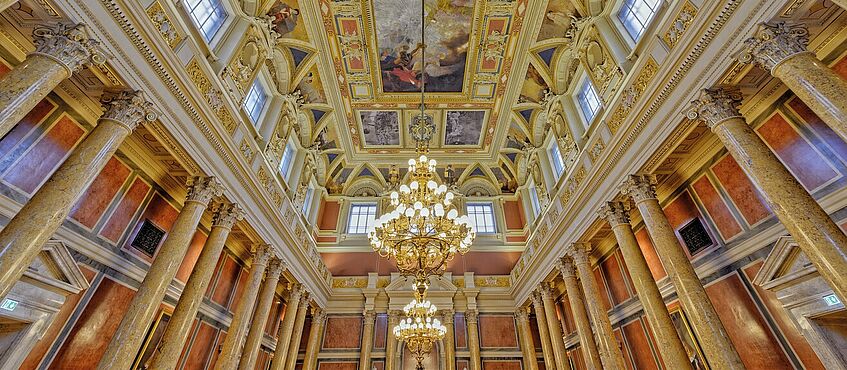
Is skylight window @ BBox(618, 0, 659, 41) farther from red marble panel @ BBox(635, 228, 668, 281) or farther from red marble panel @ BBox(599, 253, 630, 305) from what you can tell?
red marble panel @ BBox(599, 253, 630, 305)

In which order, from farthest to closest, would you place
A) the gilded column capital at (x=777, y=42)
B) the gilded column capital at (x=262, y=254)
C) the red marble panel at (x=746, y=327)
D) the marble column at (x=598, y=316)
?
the gilded column capital at (x=262, y=254), the marble column at (x=598, y=316), the red marble panel at (x=746, y=327), the gilded column capital at (x=777, y=42)

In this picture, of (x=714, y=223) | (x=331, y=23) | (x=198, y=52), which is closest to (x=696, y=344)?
(x=714, y=223)

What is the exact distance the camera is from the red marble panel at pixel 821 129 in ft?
13.5

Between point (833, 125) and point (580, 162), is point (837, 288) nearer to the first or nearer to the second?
point (833, 125)

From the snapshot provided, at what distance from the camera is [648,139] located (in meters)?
5.54

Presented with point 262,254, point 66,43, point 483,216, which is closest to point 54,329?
point 262,254

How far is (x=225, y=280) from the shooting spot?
28.7ft

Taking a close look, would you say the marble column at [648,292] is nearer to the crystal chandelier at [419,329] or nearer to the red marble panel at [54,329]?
the crystal chandelier at [419,329]

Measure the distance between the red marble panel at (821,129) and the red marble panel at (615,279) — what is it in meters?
4.68

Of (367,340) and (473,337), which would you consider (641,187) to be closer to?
(473,337)

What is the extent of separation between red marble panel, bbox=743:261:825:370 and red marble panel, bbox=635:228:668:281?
6.24 ft

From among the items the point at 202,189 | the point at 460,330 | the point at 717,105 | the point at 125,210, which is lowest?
the point at 460,330

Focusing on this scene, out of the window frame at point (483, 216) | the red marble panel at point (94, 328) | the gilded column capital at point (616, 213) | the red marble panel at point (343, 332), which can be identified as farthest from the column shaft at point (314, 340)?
the gilded column capital at point (616, 213)

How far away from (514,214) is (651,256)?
7.48 metres
